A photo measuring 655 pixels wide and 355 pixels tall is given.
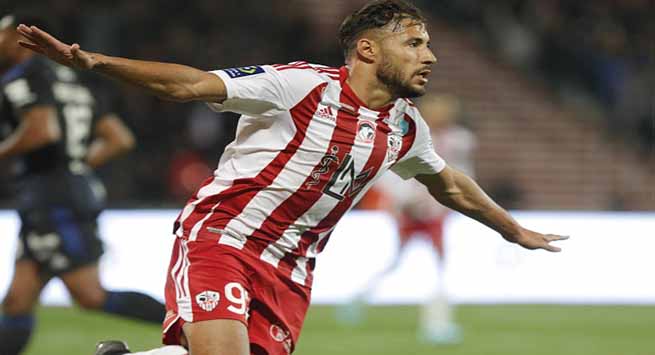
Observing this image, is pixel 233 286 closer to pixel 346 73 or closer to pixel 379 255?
pixel 346 73

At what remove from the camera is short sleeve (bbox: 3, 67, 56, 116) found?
617 centimetres

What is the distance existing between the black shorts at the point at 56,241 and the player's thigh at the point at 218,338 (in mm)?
2170

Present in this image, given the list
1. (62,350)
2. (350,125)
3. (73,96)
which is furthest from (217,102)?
(62,350)

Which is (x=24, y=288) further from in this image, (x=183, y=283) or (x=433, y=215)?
(x=433, y=215)

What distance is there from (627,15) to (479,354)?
11557mm

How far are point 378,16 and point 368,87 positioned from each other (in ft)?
0.97

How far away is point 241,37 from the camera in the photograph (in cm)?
1633

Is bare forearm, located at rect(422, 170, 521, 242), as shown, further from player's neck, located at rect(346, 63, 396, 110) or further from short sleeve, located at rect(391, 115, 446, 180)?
player's neck, located at rect(346, 63, 396, 110)

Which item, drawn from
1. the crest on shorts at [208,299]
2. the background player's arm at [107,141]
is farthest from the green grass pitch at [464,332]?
the crest on shorts at [208,299]

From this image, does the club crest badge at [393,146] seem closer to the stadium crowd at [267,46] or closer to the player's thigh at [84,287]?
the player's thigh at [84,287]

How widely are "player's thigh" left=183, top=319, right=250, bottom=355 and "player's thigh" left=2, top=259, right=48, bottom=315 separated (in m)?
2.08

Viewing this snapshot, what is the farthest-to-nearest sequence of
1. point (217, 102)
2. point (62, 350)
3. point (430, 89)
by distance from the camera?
point (430, 89)
point (62, 350)
point (217, 102)

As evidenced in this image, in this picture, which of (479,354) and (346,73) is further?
(479,354)

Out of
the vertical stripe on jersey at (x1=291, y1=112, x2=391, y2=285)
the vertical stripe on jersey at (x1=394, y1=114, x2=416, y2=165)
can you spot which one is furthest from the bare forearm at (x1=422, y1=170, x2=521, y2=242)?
the vertical stripe on jersey at (x1=291, y1=112, x2=391, y2=285)
